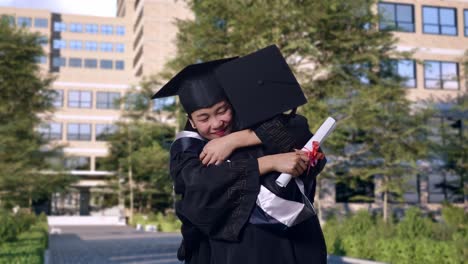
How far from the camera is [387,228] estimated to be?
60.6ft

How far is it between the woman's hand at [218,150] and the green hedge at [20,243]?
8.33 m

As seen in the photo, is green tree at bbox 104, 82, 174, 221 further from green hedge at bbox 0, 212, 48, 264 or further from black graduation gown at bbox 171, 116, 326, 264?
black graduation gown at bbox 171, 116, 326, 264

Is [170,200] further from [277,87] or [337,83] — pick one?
[277,87]

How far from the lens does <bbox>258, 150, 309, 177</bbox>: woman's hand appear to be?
99.3 inches

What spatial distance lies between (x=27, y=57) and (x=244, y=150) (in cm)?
2407

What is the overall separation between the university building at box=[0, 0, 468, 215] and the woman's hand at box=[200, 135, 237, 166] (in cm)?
2419

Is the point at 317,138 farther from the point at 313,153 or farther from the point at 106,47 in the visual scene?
the point at 106,47

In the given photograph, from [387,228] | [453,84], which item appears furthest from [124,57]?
[387,228]

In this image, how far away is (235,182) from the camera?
2.57m

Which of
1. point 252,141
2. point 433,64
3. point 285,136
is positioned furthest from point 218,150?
point 433,64

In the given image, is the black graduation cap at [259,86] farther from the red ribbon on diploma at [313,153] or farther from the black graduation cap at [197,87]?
the red ribbon on diploma at [313,153]

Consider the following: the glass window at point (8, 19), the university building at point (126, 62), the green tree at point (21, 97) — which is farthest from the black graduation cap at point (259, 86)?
the glass window at point (8, 19)

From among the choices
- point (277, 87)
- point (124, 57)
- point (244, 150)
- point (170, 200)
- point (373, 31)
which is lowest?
point (170, 200)

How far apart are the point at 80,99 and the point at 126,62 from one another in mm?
20014
